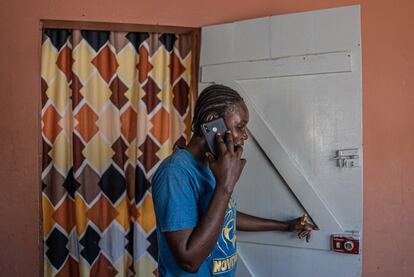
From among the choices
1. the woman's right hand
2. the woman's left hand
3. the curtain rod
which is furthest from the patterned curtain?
the woman's right hand

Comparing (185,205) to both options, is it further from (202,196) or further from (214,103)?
(214,103)

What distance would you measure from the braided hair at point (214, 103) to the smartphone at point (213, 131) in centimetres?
4

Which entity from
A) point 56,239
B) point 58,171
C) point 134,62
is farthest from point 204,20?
point 56,239

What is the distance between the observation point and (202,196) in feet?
3.82

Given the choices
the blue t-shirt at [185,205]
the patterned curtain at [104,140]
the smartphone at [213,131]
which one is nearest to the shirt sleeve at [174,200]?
the blue t-shirt at [185,205]

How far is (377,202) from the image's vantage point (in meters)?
1.93

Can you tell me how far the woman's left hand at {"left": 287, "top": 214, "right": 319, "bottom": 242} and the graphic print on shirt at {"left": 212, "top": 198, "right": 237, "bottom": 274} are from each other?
526 mm

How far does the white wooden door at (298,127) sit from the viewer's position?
5.37ft

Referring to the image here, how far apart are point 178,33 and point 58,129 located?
93cm

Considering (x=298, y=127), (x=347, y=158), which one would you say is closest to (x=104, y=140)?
(x=298, y=127)

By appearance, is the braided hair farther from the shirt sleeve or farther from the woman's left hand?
the woman's left hand

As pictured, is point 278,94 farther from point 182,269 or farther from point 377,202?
point 182,269

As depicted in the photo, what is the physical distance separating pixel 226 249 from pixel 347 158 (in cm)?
75

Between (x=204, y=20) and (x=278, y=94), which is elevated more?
(x=204, y=20)
